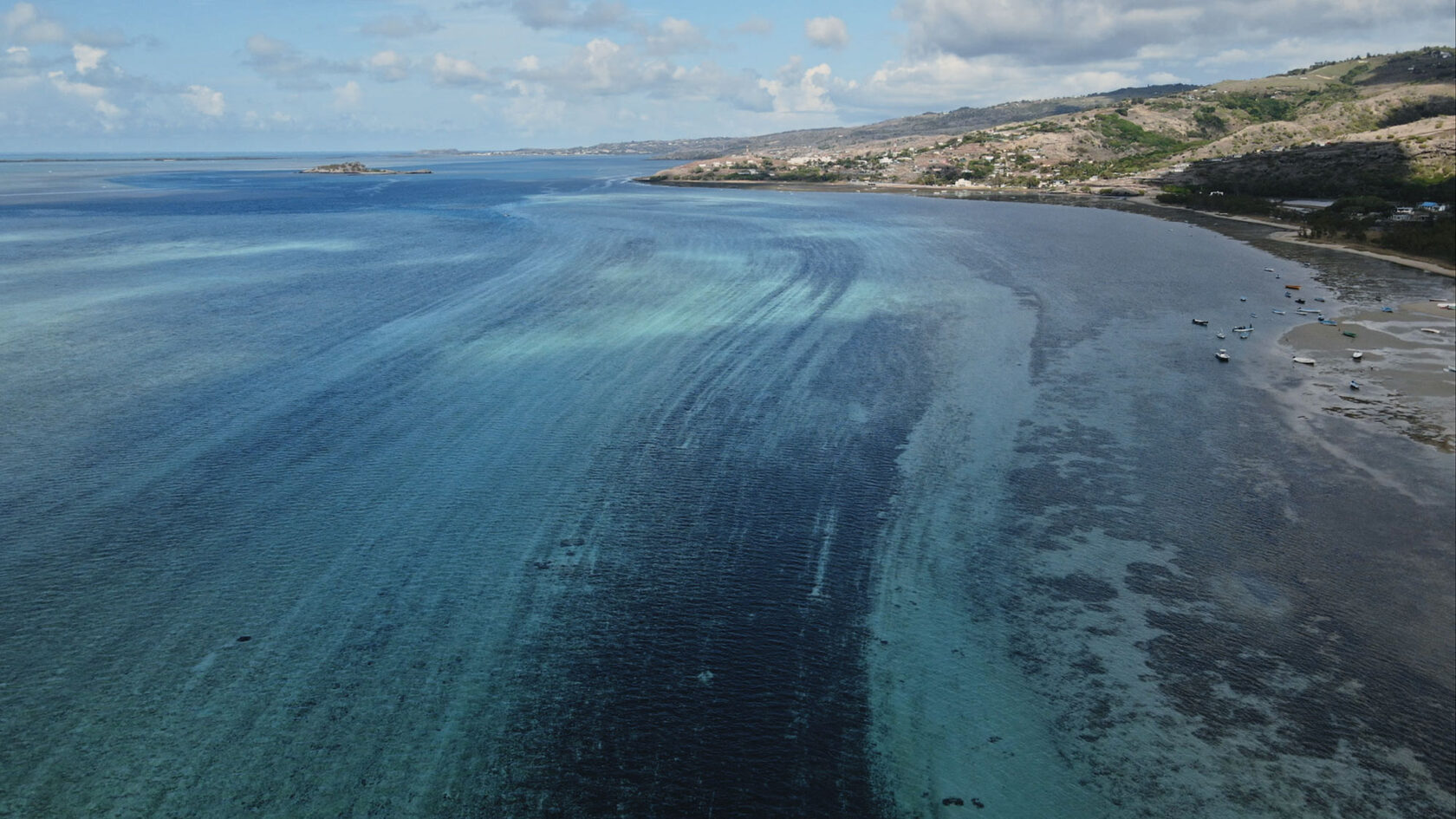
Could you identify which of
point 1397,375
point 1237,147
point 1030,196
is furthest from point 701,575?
point 1237,147

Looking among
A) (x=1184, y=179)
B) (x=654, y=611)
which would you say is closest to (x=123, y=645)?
(x=654, y=611)

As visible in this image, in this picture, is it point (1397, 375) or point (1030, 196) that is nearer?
point (1397, 375)

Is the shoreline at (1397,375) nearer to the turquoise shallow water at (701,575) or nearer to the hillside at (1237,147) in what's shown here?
the turquoise shallow water at (701,575)

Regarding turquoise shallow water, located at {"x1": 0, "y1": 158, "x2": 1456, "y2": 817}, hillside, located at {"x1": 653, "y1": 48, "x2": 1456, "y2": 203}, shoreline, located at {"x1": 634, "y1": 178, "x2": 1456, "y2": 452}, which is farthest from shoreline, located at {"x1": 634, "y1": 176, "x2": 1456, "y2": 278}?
turquoise shallow water, located at {"x1": 0, "y1": 158, "x2": 1456, "y2": 817}

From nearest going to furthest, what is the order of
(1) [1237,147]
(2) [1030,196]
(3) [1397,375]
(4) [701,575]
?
(4) [701,575], (3) [1397,375], (2) [1030,196], (1) [1237,147]

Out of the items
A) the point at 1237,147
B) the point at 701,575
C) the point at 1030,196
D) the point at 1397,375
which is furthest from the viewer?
the point at 1237,147

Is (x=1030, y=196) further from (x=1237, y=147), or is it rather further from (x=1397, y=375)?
(x=1397, y=375)

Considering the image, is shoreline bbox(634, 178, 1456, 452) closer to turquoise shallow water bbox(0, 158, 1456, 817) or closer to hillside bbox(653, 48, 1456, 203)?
turquoise shallow water bbox(0, 158, 1456, 817)

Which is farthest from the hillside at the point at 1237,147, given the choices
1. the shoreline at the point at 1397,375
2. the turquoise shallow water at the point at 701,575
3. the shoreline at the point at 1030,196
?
the turquoise shallow water at the point at 701,575
